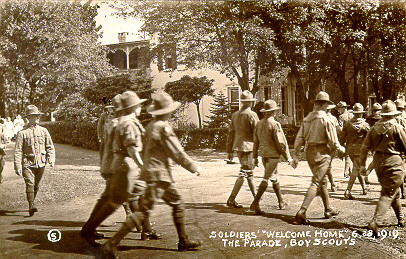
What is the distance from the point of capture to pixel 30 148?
710 centimetres

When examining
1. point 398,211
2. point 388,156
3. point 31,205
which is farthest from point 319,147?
point 31,205

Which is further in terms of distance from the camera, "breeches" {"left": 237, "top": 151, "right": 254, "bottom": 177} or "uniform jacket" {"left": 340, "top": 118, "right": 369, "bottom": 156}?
"uniform jacket" {"left": 340, "top": 118, "right": 369, "bottom": 156}

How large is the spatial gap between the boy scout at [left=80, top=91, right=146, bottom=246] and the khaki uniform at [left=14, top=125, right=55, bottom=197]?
95.4 inches

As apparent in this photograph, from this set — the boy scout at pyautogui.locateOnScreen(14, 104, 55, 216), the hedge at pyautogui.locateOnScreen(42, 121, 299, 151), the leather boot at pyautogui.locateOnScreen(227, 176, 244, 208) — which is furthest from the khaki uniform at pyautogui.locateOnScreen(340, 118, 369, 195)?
the boy scout at pyautogui.locateOnScreen(14, 104, 55, 216)

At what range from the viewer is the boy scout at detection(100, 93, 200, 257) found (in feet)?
16.0

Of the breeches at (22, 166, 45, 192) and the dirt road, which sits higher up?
the breeches at (22, 166, 45, 192)

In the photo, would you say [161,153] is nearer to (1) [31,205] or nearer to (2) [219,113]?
(1) [31,205]

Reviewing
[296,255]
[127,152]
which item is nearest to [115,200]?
[127,152]

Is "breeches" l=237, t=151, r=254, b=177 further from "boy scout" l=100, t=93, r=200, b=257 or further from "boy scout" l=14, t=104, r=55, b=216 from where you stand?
"boy scout" l=14, t=104, r=55, b=216

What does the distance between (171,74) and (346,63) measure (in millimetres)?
7694

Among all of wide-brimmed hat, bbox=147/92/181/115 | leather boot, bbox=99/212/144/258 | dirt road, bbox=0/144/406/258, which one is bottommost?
dirt road, bbox=0/144/406/258

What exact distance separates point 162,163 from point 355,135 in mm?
4858

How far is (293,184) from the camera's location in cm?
971

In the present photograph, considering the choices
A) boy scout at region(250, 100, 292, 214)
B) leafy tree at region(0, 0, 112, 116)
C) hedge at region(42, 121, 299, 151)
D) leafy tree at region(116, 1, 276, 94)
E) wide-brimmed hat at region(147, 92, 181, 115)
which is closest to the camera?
wide-brimmed hat at region(147, 92, 181, 115)
